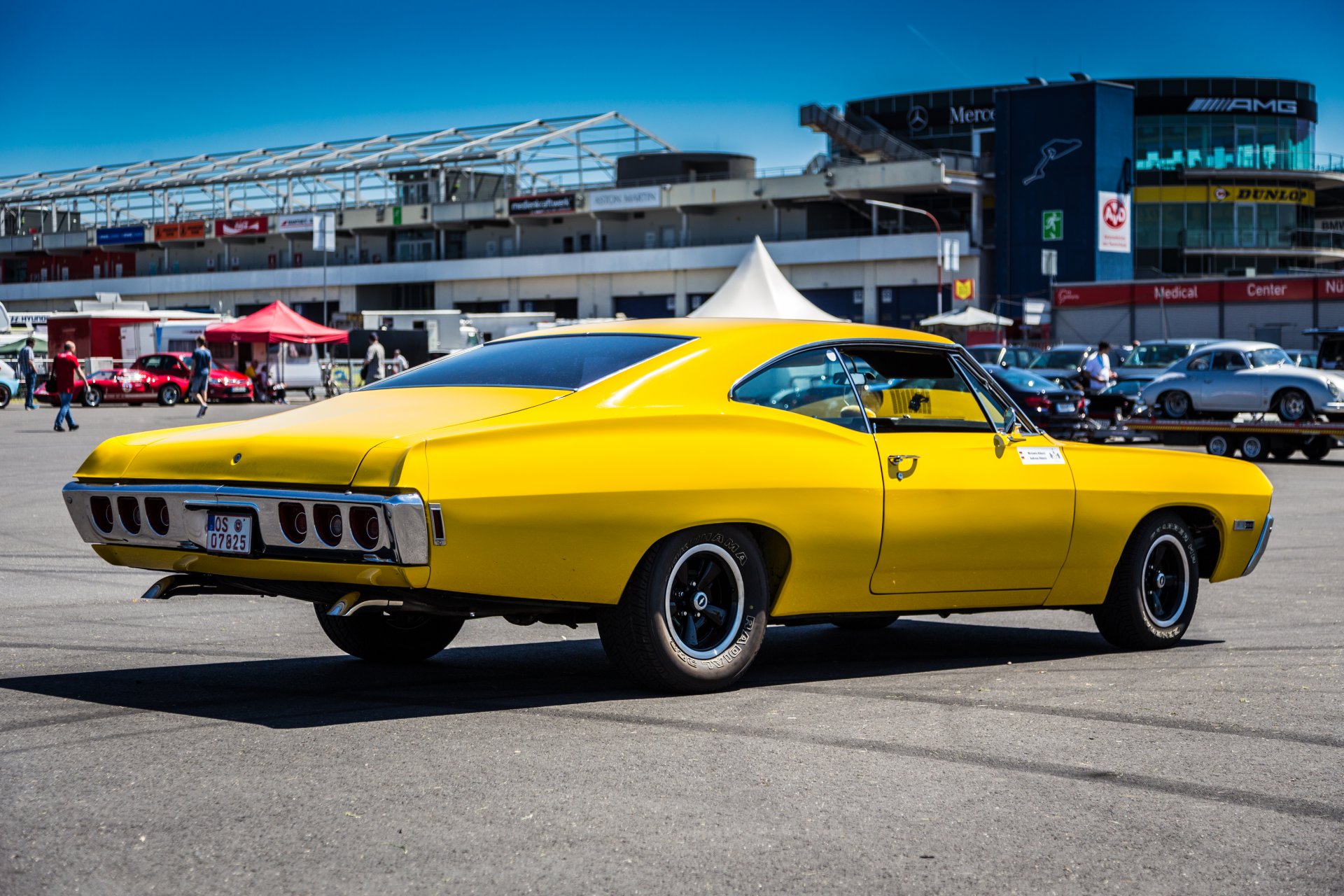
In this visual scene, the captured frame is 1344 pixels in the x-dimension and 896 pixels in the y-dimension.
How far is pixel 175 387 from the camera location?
157 feet

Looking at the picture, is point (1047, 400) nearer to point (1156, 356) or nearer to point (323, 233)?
point (1156, 356)

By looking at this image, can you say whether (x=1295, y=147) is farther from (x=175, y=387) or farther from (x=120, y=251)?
(x=120, y=251)

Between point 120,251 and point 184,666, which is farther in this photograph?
point 120,251

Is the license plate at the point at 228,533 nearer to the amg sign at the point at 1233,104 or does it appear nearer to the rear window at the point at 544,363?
the rear window at the point at 544,363

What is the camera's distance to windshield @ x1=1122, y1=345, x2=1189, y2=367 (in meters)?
33.3

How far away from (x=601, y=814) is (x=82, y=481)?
9.43 feet

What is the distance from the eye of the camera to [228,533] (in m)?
5.46

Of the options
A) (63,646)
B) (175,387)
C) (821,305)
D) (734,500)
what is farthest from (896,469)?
(821,305)

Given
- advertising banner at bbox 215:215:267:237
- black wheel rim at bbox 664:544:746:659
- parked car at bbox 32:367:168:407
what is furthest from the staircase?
black wheel rim at bbox 664:544:746:659

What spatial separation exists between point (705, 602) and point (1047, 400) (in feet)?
77.5

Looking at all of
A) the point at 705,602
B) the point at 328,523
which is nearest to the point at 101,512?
the point at 328,523

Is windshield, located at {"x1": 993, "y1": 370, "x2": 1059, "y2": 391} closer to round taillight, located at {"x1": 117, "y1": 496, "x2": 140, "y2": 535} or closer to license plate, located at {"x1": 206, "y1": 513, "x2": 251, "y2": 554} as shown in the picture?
round taillight, located at {"x1": 117, "y1": 496, "x2": 140, "y2": 535}

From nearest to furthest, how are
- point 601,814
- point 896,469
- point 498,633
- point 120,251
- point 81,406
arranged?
point 601,814 → point 896,469 → point 498,633 → point 81,406 → point 120,251

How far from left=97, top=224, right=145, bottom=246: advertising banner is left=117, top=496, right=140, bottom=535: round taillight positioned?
102m
